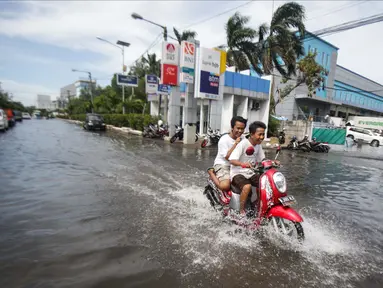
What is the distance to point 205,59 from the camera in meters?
16.2

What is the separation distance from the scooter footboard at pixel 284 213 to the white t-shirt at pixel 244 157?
72cm

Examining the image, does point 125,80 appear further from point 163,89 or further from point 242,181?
point 242,181

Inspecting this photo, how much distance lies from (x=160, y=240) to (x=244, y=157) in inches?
72.1

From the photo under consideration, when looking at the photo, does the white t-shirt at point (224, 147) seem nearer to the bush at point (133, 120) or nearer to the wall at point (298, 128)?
the bush at point (133, 120)

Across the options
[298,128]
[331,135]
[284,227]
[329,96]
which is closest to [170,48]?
[284,227]

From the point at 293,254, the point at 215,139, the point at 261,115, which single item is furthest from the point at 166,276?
the point at 261,115

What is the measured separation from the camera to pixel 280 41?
2186 centimetres

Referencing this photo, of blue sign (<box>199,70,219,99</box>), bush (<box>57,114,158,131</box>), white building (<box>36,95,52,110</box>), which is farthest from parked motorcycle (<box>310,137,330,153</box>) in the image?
white building (<box>36,95,52,110</box>)

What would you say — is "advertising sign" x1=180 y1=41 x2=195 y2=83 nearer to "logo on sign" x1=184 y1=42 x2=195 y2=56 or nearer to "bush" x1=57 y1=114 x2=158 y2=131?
"logo on sign" x1=184 y1=42 x2=195 y2=56

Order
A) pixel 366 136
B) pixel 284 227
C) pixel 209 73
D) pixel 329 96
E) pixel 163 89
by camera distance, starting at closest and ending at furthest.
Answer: pixel 284 227 → pixel 209 73 → pixel 163 89 → pixel 366 136 → pixel 329 96

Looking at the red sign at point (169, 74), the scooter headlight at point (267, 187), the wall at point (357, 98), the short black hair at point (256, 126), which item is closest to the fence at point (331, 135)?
the red sign at point (169, 74)

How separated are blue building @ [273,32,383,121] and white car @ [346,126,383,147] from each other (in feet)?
15.9

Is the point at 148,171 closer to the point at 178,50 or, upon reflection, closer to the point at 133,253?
the point at 133,253

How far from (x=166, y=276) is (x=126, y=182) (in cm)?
411
